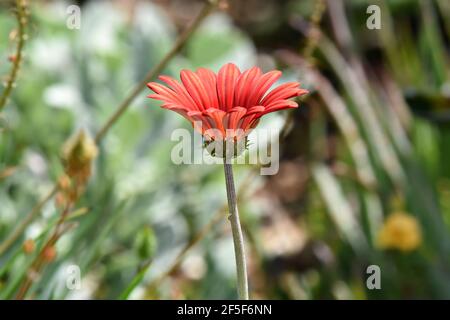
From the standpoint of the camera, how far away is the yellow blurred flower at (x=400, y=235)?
134 cm

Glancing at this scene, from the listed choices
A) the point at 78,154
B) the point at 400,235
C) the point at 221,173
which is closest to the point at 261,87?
the point at 78,154

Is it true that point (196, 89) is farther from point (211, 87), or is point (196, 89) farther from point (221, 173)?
point (221, 173)

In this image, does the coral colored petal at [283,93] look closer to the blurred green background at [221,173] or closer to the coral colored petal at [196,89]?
the coral colored petal at [196,89]

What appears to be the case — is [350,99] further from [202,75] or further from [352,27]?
[202,75]

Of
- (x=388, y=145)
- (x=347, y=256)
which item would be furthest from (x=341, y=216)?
(x=388, y=145)

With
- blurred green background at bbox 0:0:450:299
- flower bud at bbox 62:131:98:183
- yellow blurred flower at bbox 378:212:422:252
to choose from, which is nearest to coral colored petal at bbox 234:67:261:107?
flower bud at bbox 62:131:98:183

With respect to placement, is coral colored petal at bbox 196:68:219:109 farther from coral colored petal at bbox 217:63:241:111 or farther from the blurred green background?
the blurred green background

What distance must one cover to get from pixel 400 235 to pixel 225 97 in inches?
31.8

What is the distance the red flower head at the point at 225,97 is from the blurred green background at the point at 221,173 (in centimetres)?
58

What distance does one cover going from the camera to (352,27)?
5.51ft

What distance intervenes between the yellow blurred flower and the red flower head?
79 cm

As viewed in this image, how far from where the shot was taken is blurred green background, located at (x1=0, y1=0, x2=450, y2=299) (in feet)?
4.42
